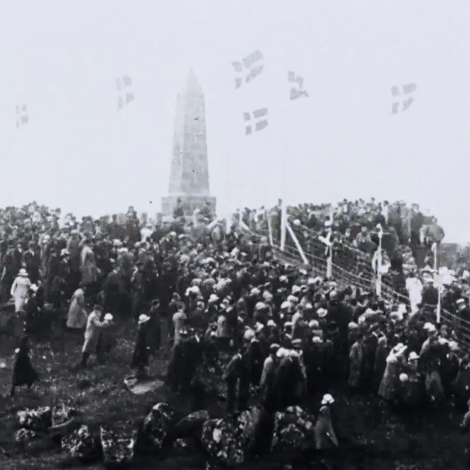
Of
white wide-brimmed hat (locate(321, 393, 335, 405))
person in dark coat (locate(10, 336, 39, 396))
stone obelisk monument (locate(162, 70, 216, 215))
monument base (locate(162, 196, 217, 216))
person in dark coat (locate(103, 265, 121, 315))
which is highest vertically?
stone obelisk monument (locate(162, 70, 216, 215))

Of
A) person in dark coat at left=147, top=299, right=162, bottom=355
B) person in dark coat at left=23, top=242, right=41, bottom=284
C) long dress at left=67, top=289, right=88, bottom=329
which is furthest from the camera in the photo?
person in dark coat at left=23, top=242, right=41, bottom=284

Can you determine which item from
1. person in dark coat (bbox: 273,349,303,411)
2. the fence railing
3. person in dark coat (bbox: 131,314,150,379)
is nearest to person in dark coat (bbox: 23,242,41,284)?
person in dark coat (bbox: 131,314,150,379)

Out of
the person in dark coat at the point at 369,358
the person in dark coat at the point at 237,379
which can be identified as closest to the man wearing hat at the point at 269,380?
the person in dark coat at the point at 237,379

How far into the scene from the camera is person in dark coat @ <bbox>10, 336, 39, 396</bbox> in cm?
901

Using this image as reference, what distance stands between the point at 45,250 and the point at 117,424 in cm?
410

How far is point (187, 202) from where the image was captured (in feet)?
58.6

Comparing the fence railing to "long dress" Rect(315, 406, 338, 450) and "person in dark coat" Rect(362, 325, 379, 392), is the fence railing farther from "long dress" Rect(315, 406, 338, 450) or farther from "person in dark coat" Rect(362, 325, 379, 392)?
"long dress" Rect(315, 406, 338, 450)

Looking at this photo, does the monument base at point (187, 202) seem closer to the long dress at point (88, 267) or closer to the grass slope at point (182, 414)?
the long dress at point (88, 267)

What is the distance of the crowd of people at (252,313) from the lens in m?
8.15

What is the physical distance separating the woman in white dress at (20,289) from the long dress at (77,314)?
825 mm

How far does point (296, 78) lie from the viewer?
38.1ft

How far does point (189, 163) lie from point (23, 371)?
31.1 feet

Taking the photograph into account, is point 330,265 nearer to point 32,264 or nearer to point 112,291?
point 112,291

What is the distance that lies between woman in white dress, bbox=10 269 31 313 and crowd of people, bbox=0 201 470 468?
0.06 ft
